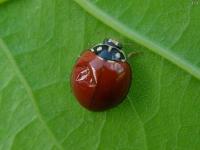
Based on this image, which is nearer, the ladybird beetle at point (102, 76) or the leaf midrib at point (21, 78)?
the ladybird beetle at point (102, 76)

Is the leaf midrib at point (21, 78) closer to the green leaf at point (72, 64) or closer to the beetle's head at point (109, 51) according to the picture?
the green leaf at point (72, 64)

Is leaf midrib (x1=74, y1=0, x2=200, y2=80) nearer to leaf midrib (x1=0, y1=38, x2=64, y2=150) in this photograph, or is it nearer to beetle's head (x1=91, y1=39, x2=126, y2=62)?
beetle's head (x1=91, y1=39, x2=126, y2=62)

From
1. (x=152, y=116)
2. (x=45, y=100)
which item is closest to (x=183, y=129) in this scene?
(x=152, y=116)

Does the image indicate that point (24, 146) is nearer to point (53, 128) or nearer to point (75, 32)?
point (53, 128)

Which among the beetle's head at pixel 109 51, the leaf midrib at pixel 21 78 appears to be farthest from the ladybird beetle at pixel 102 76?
the leaf midrib at pixel 21 78

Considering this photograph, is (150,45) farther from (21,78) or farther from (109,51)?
(21,78)

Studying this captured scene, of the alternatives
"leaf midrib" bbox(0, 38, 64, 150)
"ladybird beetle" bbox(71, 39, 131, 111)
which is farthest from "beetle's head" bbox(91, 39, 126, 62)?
"leaf midrib" bbox(0, 38, 64, 150)

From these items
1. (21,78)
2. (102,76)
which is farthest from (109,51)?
(21,78)
